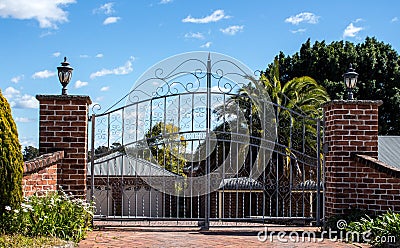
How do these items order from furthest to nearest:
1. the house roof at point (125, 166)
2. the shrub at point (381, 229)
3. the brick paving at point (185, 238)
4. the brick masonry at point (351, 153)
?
the house roof at point (125, 166) → the brick masonry at point (351, 153) → the brick paving at point (185, 238) → the shrub at point (381, 229)

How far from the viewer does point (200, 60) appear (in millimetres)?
10031

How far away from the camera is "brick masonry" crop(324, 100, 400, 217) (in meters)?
8.86

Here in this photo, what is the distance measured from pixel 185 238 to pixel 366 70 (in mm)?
19553

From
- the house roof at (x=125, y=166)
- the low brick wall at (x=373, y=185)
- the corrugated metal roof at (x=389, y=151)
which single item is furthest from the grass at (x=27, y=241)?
the corrugated metal roof at (x=389, y=151)

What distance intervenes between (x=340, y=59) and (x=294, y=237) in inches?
726

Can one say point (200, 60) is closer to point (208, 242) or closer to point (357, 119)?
point (357, 119)

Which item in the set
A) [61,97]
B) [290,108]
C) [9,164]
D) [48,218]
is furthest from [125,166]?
[9,164]

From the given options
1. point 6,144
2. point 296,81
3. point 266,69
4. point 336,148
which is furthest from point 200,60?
point 266,69

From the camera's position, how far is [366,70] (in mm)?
25766

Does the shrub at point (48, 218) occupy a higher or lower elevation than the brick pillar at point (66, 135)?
lower

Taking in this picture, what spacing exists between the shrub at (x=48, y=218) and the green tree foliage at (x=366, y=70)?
18456 millimetres

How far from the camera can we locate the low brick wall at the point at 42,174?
7.87 meters

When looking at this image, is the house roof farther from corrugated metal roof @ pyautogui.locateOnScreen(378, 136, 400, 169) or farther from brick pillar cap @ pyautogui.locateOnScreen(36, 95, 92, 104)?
corrugated metal roof @ pyautogui.locateOnScreen(378, 136, 400, 169)

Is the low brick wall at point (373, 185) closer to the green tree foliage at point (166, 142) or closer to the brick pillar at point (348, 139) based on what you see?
the brick pillar at point (348, 139)
